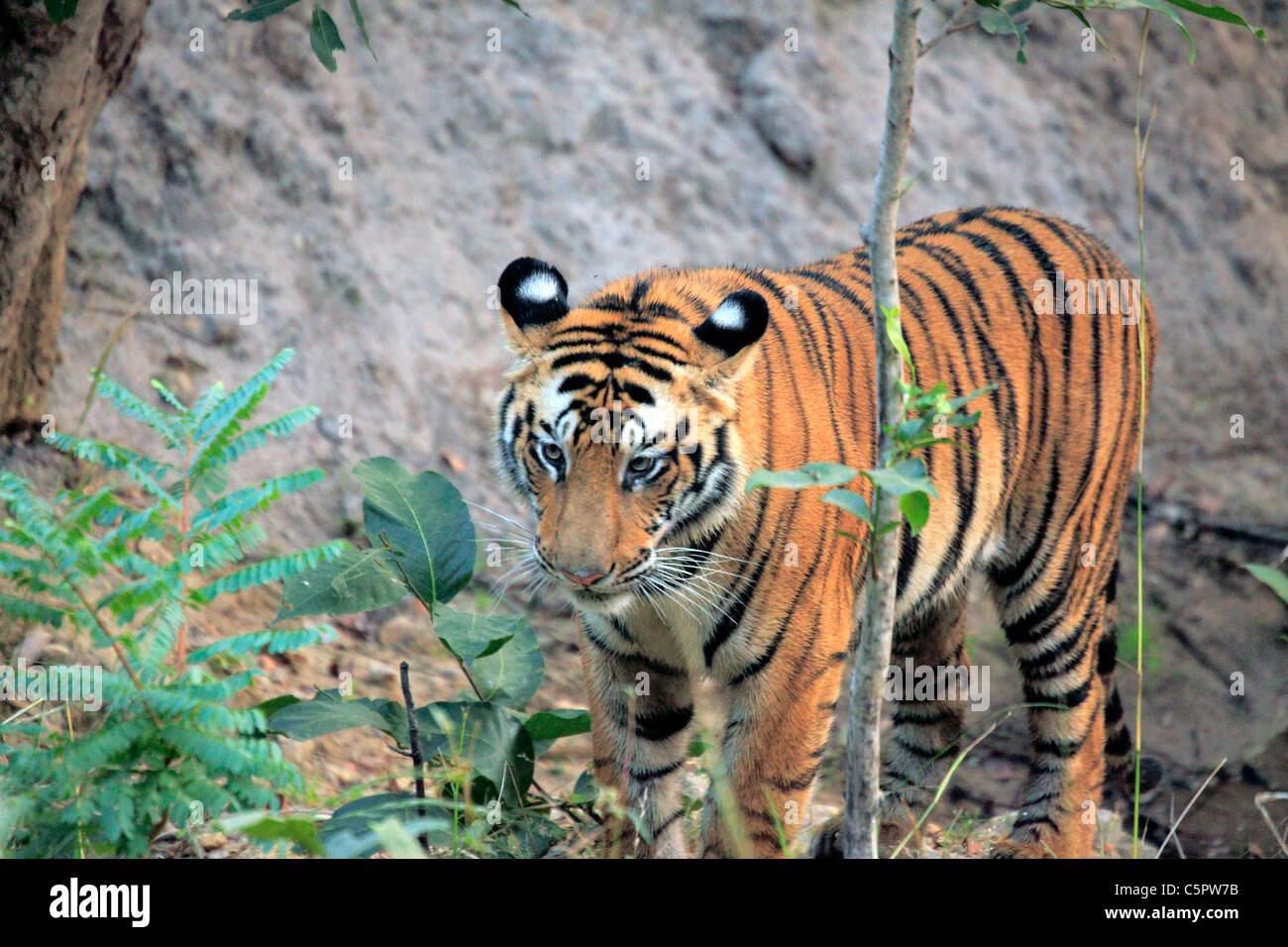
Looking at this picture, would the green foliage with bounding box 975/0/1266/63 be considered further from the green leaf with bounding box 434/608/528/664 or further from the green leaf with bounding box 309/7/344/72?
the green leaf with bounding box 434/608/528/664

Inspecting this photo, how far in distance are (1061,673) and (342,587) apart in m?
2.34

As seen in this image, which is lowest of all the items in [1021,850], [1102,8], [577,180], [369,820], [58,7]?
[1021,850]

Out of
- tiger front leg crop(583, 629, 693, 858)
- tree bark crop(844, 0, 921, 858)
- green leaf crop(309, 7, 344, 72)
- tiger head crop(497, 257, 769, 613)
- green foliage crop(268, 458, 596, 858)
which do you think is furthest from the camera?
tiger front leg crop(583, 629, 693, 858)

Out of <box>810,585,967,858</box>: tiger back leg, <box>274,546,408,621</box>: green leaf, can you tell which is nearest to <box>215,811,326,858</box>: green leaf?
<box>274,546,408,621</box>: green leaf

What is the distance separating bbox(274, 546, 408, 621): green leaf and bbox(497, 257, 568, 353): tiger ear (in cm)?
72

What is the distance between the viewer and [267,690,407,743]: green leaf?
3.20 m

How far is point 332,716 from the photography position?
326cm

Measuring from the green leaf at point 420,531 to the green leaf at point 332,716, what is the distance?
33cm

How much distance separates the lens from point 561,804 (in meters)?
3.68

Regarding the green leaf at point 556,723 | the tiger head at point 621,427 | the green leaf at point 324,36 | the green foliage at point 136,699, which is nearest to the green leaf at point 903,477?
the tiger head at point 621,427

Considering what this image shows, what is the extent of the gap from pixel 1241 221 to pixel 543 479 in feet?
22.2

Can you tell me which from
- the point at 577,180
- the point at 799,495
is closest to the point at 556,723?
the point at 799,495

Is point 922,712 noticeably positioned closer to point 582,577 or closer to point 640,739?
point 640,739
